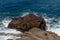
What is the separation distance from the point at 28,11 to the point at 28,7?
1501 millimetres

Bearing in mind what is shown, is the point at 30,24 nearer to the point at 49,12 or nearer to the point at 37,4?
the point at 49,12

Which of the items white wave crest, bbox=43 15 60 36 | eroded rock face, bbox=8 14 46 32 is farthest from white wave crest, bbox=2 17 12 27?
white wave crest, bbox=43 15 60 36

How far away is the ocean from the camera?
24875 mm

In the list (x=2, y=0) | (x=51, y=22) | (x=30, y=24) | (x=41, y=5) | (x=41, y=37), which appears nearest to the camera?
(x=41, y=37)

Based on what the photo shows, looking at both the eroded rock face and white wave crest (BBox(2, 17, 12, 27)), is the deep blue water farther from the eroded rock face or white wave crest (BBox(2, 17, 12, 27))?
the eroded rock face

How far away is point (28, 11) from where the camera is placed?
30.7 meters

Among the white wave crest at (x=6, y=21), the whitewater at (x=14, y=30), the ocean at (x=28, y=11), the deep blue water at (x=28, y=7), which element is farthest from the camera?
the deep blue water at (x=28, y=7)

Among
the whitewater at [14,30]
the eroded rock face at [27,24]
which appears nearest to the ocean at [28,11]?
the whitewater at [14,30]

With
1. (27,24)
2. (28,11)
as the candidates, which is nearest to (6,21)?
(27,24)

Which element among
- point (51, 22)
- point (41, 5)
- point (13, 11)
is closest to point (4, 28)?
point (51, 22)

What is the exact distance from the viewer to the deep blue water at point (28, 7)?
30141 millimetres

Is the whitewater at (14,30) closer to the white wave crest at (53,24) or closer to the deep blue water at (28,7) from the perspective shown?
the white wave crest at (53,24)

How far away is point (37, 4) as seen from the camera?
33.0 metres

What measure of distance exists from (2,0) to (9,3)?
78.6 inches
